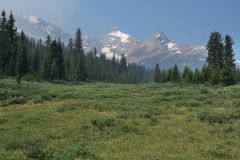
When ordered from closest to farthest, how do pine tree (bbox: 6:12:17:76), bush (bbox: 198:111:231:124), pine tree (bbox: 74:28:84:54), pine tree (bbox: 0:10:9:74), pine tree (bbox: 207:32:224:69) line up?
1. bush (bbox: 198:111:231:124)
2. pine tree (bbox: 0:10:9:74)
3. pine tree (bbox: 6:12:17:76)
4. pine tree (bbox: 207:32:224:69)
5. pine tree (bbox: 74:28:84:54)

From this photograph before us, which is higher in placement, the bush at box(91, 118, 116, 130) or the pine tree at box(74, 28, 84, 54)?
the pine tree at box(74, 28, 84, 54)

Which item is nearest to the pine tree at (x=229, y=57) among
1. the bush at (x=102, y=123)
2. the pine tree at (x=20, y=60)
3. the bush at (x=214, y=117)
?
the pine tree at (x=20, y=60)

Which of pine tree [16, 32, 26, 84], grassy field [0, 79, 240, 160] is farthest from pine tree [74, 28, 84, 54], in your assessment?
grassy field [0, 79, 240, 160]

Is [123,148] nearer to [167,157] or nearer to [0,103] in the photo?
[167,157]

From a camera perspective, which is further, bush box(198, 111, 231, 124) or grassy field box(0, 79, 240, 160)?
bush box(198, 111, 231, 124)

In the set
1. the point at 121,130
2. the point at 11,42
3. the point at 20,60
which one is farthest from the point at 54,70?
the point at 121,130

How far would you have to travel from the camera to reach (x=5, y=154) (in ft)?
64.3

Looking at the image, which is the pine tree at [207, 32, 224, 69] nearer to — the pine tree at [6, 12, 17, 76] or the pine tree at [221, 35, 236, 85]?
the pine tree at [221, 35, 236, 85]

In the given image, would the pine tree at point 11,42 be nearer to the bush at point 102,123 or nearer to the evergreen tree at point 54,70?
the evergreen tree at point 54,70

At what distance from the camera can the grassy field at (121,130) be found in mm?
20500

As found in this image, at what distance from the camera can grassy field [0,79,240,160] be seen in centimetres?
2050

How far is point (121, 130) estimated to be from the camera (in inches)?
1035

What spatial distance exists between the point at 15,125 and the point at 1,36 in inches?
3263

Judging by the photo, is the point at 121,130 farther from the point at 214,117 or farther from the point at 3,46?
the point at 3,46
